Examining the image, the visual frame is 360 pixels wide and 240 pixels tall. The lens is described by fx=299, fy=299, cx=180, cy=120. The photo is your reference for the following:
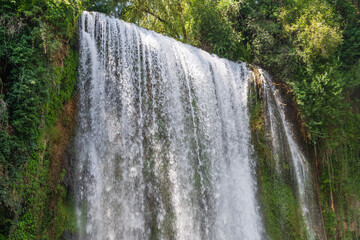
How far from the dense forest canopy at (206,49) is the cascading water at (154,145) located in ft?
1.90

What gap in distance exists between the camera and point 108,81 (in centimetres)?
696

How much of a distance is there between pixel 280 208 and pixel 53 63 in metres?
6.98

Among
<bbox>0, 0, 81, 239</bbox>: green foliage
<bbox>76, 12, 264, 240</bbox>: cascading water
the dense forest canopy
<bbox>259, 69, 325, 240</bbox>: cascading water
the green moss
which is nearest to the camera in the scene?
<bbox>0, 0, 81, 239</bbox>: green foliage

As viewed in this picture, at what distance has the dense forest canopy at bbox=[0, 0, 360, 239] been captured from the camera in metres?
4.95

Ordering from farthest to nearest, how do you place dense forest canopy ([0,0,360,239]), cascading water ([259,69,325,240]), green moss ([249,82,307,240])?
cascading water ([259,69,325,240]) → green moss ([249,82,307,240]) → dense forest canopy ([0,0,360,239])

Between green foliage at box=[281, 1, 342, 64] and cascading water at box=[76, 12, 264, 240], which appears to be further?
green foliage at box=[281, 1, 342, 64]

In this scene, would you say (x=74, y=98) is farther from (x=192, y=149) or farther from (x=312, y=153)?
(x=312, y=153)

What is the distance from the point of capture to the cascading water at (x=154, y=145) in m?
6.25

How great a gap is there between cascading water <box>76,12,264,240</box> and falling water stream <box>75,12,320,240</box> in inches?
0.9

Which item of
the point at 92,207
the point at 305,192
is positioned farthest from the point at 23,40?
the point at 305,192

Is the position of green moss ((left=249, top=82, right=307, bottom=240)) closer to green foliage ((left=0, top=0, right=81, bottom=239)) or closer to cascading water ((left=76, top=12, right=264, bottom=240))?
cascading water ((left=76, top=12, right=264, bottom=240))

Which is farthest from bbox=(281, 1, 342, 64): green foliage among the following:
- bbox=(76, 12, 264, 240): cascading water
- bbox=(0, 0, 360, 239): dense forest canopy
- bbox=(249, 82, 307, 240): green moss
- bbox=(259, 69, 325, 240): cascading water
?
bbox=(76, 12, 264, 240): cascading water

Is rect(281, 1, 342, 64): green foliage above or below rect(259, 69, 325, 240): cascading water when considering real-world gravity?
above

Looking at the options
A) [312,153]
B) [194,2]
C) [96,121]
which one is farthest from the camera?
[194,2]
